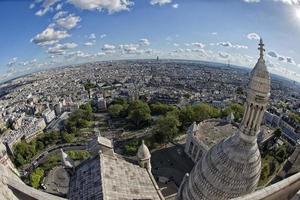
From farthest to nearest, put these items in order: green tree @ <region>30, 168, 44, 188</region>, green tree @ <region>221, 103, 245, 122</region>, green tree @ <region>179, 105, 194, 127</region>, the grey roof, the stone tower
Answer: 1. green tree @ <region>221, 103, 245, 122</region>
2. green tree @ <region>179, 105, 194, 127</region>
3. green tree @ <region>30, 168, 44, 188</region>
4. the grey roof
5. the stone tower

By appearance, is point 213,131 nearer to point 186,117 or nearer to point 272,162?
point 272,162

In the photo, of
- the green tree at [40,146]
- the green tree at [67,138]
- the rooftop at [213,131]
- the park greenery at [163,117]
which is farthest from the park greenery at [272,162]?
the green tree at [40,146]

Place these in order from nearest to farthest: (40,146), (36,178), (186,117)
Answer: (36,178), (40,146), (186,117)

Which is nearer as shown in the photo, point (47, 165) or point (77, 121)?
point (47, 165)

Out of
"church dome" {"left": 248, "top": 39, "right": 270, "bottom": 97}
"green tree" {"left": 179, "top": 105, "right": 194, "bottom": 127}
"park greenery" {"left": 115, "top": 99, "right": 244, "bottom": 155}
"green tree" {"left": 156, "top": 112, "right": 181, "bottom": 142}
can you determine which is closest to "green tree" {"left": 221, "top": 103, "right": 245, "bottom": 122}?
"park greenery" {"left": 115, "top": 99, "right": 244, "bottom": 155}

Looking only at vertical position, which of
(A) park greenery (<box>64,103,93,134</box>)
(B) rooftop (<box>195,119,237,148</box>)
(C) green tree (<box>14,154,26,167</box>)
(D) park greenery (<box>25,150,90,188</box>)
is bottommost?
(C) green tree (<box>14,154,26,167</box>)

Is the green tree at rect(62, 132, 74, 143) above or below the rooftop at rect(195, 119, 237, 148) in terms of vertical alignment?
below

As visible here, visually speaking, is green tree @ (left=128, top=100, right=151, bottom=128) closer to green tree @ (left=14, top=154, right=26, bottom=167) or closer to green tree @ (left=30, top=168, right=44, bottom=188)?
green tree @ (left=14, top=154, right=26, bottom=167)

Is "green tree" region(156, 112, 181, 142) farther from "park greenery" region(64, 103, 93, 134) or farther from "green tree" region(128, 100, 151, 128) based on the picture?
"park greenery" region(64, 103, 93, 134)

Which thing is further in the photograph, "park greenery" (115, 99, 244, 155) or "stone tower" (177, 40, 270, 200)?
"park greenery" (115, 99, 244, 155)

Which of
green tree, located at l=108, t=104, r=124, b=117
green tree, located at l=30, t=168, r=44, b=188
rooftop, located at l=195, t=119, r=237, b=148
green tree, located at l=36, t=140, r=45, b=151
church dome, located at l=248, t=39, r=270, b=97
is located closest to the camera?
church dome, located at l=248, t=39, r=270, b=97

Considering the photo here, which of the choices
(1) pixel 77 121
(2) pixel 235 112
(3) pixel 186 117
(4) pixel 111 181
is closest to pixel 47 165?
(1) pixel 77 121
